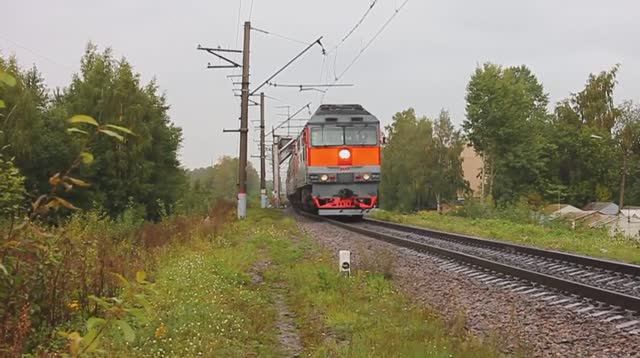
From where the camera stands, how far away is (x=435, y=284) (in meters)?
10.2

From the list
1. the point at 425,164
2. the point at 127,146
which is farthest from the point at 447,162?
the point at 127,146

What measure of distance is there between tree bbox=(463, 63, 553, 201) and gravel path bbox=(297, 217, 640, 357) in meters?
52.2

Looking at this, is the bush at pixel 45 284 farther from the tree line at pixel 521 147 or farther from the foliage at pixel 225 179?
the tree line at pixel 521 147

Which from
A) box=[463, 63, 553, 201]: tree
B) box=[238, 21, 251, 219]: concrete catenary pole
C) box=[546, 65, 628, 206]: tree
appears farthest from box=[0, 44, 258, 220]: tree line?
box=[546, 65, 628, 206]: tree

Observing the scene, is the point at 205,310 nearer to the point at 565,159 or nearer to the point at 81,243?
the point at 81,243

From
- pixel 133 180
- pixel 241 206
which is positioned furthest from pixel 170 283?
pixel 133 180

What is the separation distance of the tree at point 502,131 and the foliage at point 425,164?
10.6 meters

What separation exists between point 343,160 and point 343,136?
1.00 m

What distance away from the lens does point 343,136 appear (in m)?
26.0

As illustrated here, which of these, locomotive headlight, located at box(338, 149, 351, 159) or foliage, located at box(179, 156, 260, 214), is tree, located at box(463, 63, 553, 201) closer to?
foliage, located at box(179, 156, 260, 214)

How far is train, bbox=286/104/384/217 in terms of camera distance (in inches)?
1013

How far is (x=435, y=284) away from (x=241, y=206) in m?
16.1

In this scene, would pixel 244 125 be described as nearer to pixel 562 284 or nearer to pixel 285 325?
pixel 562 284

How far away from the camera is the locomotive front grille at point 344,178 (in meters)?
25.7
